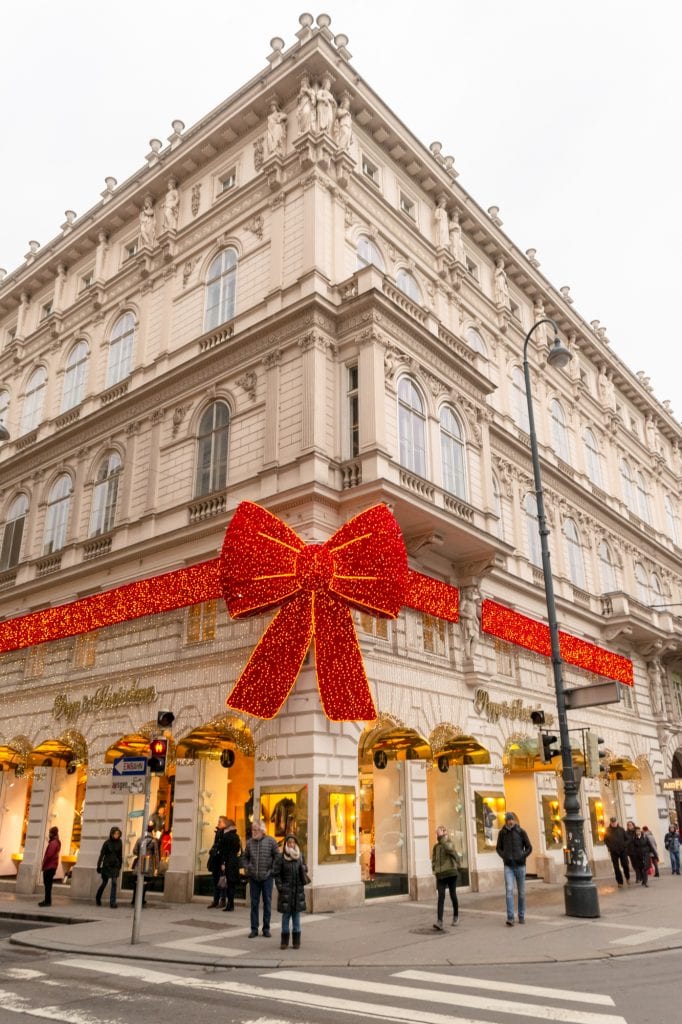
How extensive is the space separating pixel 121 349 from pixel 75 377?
9.71ft

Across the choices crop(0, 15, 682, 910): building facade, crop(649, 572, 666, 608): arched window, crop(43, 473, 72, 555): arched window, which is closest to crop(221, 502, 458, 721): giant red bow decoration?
crop(0, 15, 682, 910): building facade

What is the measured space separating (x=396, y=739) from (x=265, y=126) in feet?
67.8

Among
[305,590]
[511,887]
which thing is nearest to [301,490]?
[305,590]

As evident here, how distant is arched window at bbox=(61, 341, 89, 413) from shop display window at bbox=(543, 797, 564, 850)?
70.9 ft

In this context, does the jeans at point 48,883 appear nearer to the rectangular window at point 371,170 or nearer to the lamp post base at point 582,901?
the lamp post base at point 582,901

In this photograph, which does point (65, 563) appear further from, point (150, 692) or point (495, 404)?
point (495, 404)

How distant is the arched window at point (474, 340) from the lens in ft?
98.6

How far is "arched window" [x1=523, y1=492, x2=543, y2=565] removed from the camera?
29016mm

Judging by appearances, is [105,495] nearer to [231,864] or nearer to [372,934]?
[231,864]

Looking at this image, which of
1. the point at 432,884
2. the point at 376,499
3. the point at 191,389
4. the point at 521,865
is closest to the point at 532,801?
the point at 432,884

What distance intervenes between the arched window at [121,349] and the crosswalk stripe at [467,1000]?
2201cm

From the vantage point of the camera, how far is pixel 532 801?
939 inches

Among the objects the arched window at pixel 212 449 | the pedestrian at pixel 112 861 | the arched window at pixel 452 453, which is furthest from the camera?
the arched window at pixel 452 453

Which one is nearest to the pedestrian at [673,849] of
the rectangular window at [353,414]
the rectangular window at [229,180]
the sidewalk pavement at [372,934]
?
the sidewalk pavement at [372,934]
